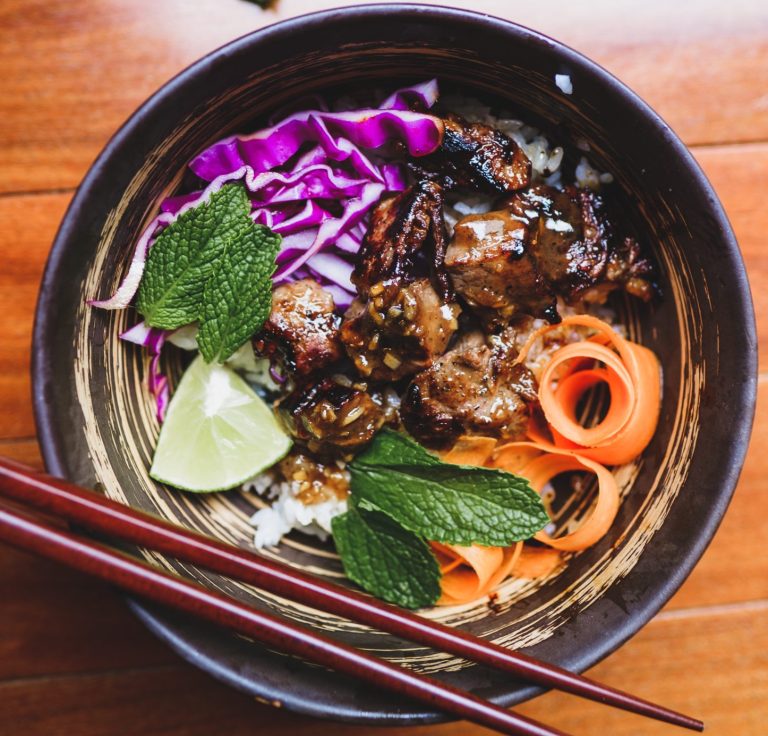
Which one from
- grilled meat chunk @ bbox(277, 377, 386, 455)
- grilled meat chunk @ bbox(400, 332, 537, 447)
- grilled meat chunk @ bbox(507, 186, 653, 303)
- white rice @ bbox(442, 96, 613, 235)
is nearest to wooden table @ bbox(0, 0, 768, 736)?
white rice @ bbox(442, 96, 613, 235)

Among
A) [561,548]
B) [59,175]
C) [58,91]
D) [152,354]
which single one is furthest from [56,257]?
[561,548]

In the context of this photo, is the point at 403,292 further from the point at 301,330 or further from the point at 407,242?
the point at 301,330

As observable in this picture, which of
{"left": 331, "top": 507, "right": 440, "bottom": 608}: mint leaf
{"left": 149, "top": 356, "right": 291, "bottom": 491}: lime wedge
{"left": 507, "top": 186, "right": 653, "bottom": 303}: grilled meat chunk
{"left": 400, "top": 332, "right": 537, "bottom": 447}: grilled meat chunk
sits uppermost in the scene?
{"left": 507, "top": 186, "right": 653, "bottom": 303}: grilled meat chunk

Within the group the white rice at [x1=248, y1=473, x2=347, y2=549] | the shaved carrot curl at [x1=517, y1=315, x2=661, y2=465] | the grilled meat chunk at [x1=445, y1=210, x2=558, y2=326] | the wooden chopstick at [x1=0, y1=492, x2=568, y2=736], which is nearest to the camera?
the wooden chopstick at [x1=0, y1=492, x2=568, y2=736]

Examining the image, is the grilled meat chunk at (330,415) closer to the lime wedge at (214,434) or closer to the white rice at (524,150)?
the lime wedge at (214,434)

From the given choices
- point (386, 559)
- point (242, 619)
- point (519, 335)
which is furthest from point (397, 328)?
point (242, 619)

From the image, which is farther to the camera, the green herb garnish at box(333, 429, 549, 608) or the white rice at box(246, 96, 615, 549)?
the white rice at box(246, 96, 615, 549)

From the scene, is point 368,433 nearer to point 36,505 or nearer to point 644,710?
point 36,505

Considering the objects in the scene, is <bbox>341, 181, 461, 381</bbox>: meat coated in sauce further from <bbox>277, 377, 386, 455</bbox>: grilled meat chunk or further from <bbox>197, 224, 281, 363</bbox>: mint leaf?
<bbox>197, 224, 281, 363</bbox>: mint leaf
